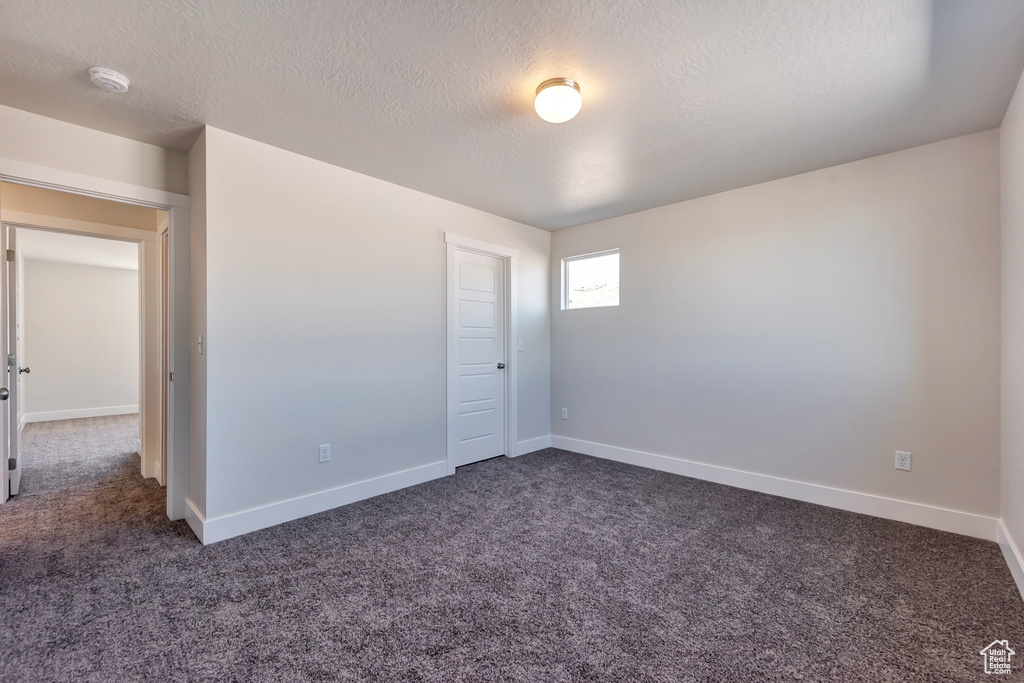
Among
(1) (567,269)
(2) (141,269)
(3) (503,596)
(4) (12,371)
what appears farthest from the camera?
(1) (567,269)

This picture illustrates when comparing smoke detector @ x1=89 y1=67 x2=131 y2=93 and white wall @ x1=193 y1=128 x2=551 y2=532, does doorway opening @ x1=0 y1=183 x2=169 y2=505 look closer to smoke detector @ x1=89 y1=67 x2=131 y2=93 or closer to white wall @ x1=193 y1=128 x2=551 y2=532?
white wall @ x1=193 y1=128 x2=551 y2=532

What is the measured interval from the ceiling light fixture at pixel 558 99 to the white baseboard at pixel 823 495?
121 inches

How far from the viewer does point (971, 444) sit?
260 centimetres

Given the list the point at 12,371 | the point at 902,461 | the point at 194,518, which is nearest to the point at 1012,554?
the point at 902,461

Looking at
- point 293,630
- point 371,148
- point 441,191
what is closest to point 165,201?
point 371,148

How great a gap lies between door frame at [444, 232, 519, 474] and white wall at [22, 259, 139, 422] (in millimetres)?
6808

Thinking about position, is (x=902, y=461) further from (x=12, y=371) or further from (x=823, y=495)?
(x=12, y=371)

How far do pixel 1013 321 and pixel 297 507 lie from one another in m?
4.31

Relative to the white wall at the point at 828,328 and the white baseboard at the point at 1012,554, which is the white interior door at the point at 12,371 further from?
the white baseboard at the point at 1012,554

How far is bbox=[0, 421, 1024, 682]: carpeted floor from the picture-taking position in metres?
1.56

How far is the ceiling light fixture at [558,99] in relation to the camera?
6.65 feet

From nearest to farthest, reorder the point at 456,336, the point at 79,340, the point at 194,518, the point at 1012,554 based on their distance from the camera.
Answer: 1. the point at 1012,554
2. the point at 194,518
3. the point at 456,336
4. the point at 79,340

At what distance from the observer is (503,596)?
6.49 ft

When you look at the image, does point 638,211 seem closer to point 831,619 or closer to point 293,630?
point 831,619
